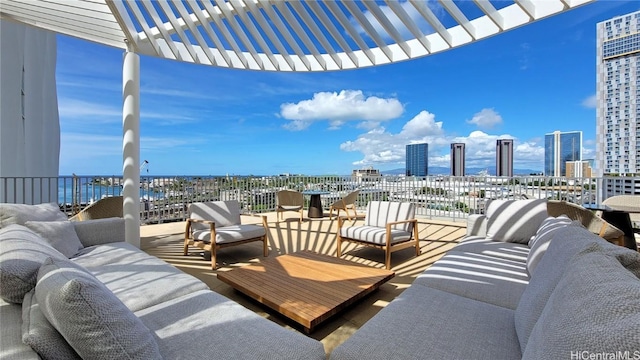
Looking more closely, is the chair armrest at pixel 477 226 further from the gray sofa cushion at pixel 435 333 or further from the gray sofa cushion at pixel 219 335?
the gray sofa cushion at pixel 219 335

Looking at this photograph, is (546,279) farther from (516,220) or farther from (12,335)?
(516,220)

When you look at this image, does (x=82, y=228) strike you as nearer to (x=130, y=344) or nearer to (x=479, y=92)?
(x=130, y=344)

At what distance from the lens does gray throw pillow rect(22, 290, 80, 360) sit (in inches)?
34.8

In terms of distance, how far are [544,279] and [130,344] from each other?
179 cm

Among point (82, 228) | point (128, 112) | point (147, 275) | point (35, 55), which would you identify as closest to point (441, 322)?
point (147, 275)

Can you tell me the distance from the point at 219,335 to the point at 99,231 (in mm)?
2812

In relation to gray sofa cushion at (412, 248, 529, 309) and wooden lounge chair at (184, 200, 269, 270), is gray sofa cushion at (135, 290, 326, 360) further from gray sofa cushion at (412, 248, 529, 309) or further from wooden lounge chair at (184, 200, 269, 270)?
wooden lounge chair at (184, 200, 269, 270)

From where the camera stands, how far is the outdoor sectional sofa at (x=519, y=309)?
0.70 metres

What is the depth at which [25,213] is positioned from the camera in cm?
278

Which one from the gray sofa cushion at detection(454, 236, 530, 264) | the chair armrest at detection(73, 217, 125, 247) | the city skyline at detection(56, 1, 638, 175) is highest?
the city skyline at detection(56, 1, 638, 175)

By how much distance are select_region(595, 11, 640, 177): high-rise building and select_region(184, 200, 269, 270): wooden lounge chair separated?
21990 mm

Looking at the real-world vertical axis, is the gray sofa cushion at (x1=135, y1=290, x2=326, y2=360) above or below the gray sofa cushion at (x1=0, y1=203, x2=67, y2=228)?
below

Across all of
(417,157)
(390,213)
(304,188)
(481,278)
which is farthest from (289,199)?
(417,157)

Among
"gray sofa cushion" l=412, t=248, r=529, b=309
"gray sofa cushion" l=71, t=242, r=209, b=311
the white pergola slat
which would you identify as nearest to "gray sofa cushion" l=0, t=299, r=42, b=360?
"gray sofa cushion" l=71, t=242, r=209, b=311
